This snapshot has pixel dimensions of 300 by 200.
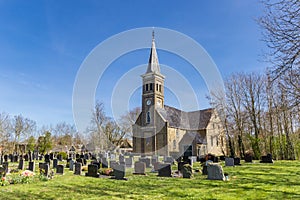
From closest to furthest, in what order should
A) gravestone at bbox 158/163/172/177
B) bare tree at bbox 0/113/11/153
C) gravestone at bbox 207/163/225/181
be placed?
gravestone at bbox 207/163/225/181 < gravestone at bbox 158/163/172/177 < bare tree at bbox 0/113/11/153

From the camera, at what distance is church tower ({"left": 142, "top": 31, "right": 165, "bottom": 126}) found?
38.7 m

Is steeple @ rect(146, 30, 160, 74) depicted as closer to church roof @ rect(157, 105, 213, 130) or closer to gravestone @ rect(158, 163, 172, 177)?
church roof @ rect(157, 105, 213, 130)

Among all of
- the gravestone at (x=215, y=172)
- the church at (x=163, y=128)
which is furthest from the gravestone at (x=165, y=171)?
the church at (x=163, y=128)

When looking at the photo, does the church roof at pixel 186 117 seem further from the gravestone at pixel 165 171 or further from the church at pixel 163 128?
the gravestone at pixel 165 171

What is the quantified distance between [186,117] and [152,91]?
1017 centimetres

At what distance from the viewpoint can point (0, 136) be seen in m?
32.7

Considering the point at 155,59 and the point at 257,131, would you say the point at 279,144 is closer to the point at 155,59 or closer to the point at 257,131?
the point at 257,131

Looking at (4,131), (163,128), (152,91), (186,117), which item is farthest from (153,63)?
(4,131)

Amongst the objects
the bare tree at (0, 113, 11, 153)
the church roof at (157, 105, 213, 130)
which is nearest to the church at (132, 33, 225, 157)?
the church roof at (157, 105, 213, 130)

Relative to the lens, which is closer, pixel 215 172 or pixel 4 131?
pixel 215 172

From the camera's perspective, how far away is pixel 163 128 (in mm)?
36125

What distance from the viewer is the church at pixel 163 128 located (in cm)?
3606

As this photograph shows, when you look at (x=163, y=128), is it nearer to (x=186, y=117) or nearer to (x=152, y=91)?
(x=152, y=91)

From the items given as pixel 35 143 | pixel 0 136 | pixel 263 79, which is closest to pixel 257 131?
pixel 263 79
